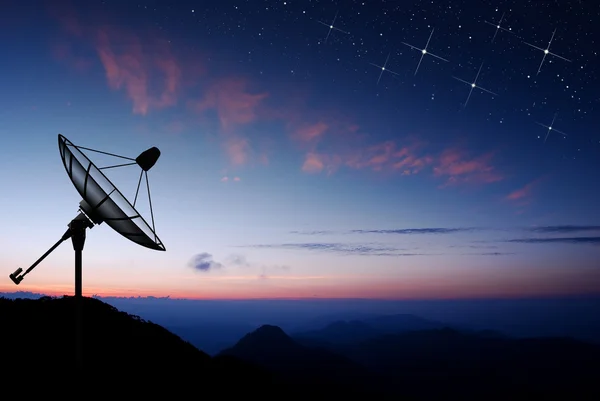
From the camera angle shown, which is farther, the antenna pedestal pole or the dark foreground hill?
the dark foreground hill

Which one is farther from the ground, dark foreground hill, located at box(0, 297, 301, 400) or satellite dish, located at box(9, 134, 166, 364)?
satellite dish, located at box(9, 134, 166, 364)

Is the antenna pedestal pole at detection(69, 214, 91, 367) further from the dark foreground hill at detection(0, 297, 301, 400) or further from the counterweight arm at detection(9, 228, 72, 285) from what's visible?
the dark foreground hill at detection(0, 297, 301, 400)

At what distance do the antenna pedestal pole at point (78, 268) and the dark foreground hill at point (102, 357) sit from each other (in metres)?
3.29

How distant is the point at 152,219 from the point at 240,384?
18670 mm

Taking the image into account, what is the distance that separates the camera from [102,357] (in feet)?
64.7

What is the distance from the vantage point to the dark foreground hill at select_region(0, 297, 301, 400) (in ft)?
52.0

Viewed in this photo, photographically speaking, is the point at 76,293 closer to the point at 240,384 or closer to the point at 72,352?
the point at 72,352

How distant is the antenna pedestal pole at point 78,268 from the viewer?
9523 mm

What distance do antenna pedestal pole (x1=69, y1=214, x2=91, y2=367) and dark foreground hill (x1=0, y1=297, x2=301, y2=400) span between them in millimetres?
3286

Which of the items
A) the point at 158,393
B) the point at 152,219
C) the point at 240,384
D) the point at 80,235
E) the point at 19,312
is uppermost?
the point at 152,219

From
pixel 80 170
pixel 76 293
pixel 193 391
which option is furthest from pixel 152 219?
pixel 193 391

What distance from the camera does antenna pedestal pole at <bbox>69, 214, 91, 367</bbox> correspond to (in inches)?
375

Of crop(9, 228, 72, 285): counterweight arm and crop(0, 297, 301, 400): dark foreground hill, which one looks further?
crop(0, 297, 301, 400): dark foreground hill

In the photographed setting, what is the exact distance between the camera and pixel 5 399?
1352 centimetres
